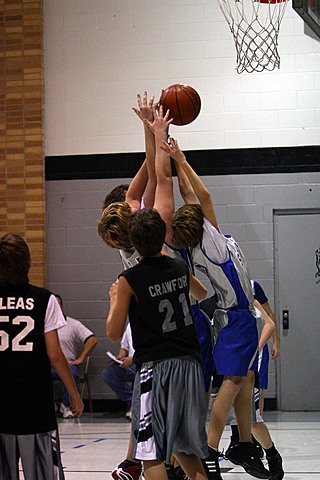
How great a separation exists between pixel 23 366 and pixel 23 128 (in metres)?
7.61

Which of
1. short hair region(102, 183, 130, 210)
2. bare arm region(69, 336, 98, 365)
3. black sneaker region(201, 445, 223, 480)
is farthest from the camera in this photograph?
bare arm region(69, 336, 98, 365)

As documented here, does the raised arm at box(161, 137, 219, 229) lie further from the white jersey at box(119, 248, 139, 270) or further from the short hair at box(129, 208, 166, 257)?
the short hair at box(129, 208, 166, 257)

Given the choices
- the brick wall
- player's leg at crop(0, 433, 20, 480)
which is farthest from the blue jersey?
the brick wall

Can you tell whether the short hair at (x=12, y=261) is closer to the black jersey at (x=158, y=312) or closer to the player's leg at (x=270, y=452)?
the black jersey at (x=158, y=312)

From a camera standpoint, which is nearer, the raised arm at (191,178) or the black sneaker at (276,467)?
the raised arm at (191,178)

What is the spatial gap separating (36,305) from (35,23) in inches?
314

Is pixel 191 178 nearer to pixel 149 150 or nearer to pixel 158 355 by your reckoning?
pixel 149 150

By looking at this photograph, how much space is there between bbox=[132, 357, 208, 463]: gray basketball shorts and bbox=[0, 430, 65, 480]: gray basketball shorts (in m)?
0.46

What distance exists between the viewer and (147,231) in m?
4.05

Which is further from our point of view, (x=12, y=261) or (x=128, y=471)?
(x=128, y=471)

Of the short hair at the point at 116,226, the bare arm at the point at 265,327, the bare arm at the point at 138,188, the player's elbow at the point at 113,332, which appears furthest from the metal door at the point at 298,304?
the player's elbow at the point at 113,332

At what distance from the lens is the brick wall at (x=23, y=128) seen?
1102cm

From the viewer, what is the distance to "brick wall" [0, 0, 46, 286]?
11.0 metres

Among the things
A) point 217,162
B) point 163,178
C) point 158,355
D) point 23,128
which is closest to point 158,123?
point 163,178
